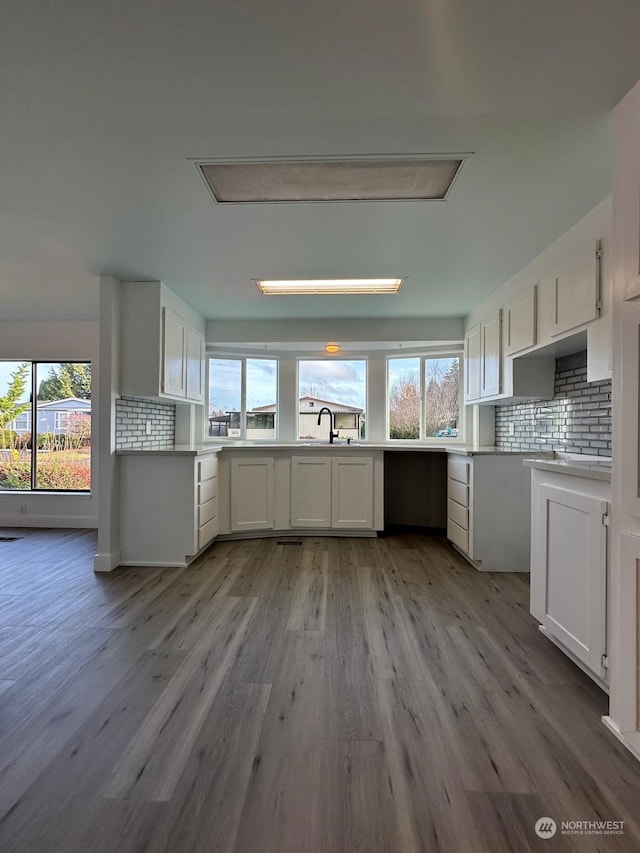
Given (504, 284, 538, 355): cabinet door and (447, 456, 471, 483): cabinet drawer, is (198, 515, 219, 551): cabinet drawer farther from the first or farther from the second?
(504, 284, 538, 355): cabinet door

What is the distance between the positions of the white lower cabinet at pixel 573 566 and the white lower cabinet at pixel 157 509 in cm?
261

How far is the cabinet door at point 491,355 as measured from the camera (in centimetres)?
372

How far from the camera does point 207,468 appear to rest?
4008 mm

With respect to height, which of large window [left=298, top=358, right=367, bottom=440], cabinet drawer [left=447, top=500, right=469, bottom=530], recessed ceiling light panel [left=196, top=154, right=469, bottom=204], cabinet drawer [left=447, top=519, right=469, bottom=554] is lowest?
cabinet drawer [left=447, top=519, right=469, bottom=554]

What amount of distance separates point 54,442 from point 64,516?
884mm

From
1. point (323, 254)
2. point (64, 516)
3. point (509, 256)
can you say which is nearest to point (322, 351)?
point (323, 254)

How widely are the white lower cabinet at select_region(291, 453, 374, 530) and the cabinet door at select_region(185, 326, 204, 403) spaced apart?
1.24 meters

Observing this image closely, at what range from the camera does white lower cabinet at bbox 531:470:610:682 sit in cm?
183

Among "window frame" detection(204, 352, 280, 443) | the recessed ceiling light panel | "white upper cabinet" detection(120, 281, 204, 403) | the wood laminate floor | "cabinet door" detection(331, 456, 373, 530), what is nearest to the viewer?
the wood laminate floor

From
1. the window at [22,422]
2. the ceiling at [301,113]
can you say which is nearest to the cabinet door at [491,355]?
the ceiling at [301,113]

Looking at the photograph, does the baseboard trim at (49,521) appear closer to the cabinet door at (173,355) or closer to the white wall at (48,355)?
the white wall at (48,355)

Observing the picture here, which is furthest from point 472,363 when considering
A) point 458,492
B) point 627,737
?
point 627,737

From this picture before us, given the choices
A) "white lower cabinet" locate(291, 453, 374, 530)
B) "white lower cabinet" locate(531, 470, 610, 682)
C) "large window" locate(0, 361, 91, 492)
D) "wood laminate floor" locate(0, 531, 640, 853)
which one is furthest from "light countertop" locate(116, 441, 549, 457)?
"large window" locate(0, 361, 91, 492)

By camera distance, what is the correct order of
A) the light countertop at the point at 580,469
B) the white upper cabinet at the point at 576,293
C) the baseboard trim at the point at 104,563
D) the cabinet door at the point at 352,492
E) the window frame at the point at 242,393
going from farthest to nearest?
the window frame at the point at 242,393 < the cabinet door at the point at 352,492 < the baseboard trim at the point at 104,563 < the white upper cabinet at the point at 576,293 < the light countertop at the point at 580,469
